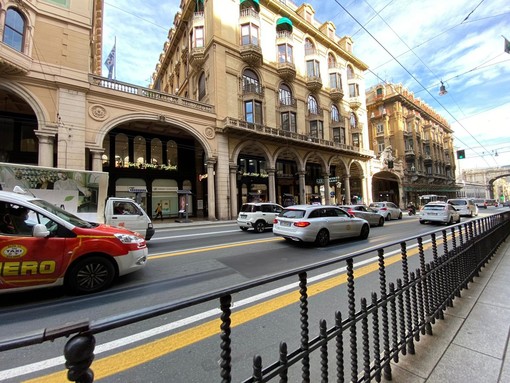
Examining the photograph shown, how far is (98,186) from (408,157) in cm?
5369

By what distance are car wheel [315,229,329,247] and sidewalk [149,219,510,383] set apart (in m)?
5.07

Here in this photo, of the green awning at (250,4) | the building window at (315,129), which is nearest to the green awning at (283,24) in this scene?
the green awning at (250,4)

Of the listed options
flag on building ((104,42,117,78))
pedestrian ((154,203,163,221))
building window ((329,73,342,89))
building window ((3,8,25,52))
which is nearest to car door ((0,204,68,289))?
building window ((3,8,25,52))

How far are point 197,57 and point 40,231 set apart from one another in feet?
88.4

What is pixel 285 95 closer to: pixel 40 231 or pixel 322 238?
pixel 322 238

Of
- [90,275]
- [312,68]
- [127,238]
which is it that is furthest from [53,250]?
[312,68]

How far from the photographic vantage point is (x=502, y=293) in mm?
4074

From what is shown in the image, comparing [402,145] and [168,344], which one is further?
[402,145]

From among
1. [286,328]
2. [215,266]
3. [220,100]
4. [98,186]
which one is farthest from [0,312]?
[220,100]

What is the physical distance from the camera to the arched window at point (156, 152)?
25305 millimetres

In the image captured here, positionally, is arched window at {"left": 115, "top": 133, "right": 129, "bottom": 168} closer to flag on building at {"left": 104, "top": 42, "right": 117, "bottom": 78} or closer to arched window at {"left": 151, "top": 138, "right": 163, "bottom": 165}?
arched window at {"left": 151, "top": 138, "right": 163, "bottom": 165}

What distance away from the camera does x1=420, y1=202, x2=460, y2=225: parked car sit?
15469 mm

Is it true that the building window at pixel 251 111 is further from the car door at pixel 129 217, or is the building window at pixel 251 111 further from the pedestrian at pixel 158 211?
the car door at pixel 129 217

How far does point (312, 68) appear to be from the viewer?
32.3 metres
